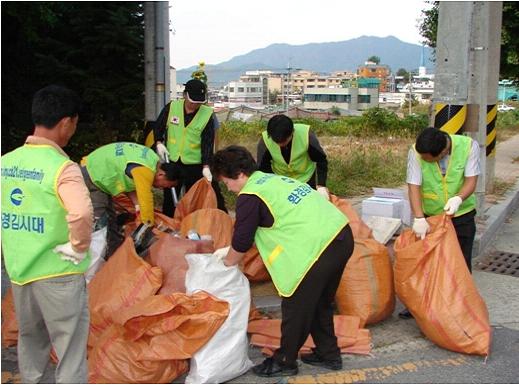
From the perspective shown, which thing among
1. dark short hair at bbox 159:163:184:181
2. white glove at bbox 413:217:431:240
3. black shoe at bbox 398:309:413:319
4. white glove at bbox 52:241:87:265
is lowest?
black shoe at bbox 398:309:413:319

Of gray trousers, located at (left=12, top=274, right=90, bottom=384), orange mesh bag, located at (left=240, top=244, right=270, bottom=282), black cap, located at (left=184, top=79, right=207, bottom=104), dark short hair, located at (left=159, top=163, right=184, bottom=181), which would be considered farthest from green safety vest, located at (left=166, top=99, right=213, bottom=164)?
gray trousers, located at (left=12, top=274, right=90, bottom=384)

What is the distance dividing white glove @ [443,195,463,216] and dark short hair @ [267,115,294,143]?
1.19m

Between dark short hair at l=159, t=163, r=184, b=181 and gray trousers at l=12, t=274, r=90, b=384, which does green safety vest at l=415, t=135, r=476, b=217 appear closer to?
dark short hair at l=159, t=163, r=184, b=181

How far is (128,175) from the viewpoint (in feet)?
13.4

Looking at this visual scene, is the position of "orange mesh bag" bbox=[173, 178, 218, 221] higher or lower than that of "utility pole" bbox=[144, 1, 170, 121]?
lower

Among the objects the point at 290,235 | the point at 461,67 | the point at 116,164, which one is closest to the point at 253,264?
the point at 116,164

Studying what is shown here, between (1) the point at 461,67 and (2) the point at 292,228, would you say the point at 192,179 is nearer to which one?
(2) the point at 292,228

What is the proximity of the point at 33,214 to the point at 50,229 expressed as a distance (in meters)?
0.09

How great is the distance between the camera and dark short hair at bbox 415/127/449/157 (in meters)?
3.54

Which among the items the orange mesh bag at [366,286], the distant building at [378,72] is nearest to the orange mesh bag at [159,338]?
the orange mesh bag at [366,286]

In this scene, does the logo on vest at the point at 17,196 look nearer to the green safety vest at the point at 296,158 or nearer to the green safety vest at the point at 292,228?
the green safety vest at the point at 292,228

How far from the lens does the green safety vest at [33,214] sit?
2.31 m

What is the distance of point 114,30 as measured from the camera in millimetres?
7410

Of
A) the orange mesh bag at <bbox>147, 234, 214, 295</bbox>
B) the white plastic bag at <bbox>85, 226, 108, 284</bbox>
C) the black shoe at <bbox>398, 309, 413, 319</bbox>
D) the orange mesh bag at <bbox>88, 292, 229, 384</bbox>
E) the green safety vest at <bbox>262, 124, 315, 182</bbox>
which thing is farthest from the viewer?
the green safety vest at <bbox>262, 124, 315, 182</bbox>
